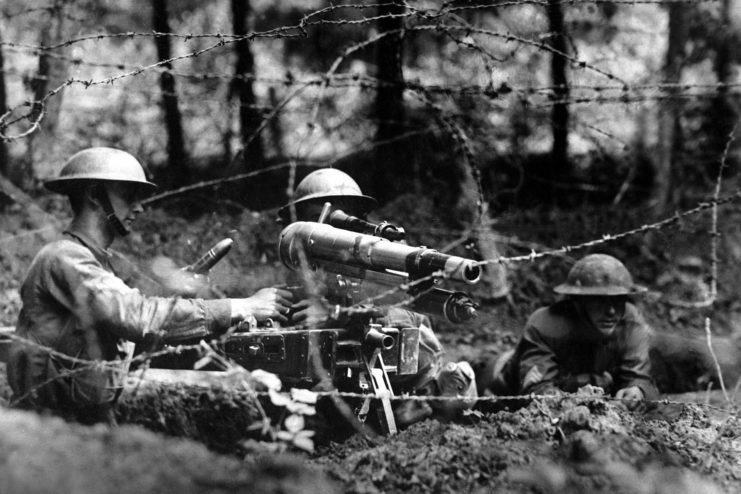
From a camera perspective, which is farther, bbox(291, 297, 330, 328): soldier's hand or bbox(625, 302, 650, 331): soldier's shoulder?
bbox(625, 302, 650, 331): soldier's shoulder

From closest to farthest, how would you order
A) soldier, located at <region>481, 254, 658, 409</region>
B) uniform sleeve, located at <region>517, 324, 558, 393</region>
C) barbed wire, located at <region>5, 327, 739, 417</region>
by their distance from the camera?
barbed wire, located at <region>5, 327, 739, 417</region>
uniform sleeve, located at <region>517, 324, 558, 393</region>
soldier, located at <region>481, 254, 658, 409</region>

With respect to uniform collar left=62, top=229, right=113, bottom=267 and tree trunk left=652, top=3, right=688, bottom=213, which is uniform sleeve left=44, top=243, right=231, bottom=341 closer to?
uniform collar left=62, top=229, right=113, bottom=267

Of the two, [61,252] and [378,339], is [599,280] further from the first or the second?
[61,252]

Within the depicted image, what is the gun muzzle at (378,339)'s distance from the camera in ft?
15.5

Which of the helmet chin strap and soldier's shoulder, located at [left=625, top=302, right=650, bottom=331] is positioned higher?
the helmet chin strap

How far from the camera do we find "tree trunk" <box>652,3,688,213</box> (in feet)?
37.0

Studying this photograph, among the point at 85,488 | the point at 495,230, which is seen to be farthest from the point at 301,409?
the point at 495,230

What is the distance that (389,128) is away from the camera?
9.93m

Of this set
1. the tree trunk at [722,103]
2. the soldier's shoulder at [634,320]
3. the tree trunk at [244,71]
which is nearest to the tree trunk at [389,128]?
the tree trunk at [244,71]

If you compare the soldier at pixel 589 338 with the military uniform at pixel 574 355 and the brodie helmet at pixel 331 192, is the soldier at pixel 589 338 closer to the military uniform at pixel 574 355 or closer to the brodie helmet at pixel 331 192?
the military uniform at pixel 574 355

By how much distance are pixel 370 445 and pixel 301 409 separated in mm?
1545

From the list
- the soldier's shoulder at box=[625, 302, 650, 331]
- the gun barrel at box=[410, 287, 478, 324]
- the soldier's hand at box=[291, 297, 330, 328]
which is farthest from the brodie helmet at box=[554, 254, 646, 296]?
the soldier's hand at box=[291, 297, 330, 328]

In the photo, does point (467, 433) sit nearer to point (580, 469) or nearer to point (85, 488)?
point (580, 469)

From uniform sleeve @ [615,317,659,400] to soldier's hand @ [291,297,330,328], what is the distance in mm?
2915
